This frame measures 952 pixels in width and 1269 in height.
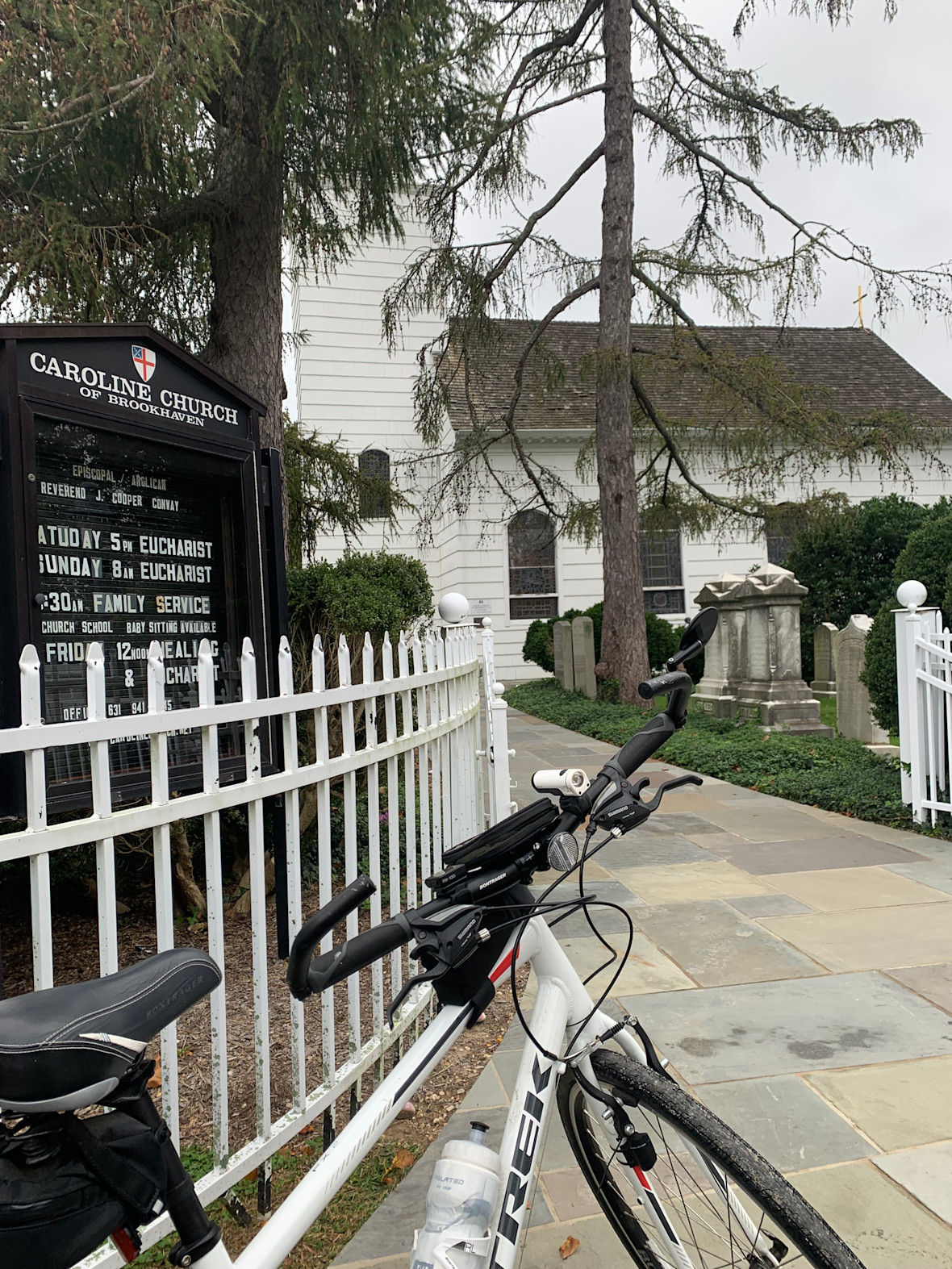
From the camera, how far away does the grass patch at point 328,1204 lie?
2.21m

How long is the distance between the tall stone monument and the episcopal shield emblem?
8718 mm

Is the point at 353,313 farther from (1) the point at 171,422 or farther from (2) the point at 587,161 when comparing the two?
(1) the point at 171,422

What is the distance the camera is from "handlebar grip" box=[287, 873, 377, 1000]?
Result: 1224 mm

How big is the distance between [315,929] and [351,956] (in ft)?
0.36

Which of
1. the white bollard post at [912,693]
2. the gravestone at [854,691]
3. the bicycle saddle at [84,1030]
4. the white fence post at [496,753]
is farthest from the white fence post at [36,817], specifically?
the gravestone at [854,691]

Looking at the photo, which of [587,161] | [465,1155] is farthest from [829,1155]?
[587,161]

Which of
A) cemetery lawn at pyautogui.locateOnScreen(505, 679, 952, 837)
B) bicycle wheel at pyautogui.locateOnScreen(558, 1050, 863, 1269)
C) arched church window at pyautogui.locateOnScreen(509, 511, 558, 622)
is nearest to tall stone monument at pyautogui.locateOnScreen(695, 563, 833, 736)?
cemetery lawn at pyautogui.locateOnScreen(505, 679, 952, 837)

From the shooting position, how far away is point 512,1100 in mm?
1627

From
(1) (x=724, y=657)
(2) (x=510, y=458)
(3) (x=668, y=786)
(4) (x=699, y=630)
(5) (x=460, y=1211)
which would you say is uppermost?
(2) (x=510, y=458)

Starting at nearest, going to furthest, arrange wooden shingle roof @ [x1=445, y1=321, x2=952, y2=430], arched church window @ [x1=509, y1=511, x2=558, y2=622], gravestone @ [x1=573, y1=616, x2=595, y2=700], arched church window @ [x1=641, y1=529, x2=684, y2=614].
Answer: gravestone @ [x1=573, y1=616, x2=595, y2=700] < wooden shingle roof @ [x1=445, y1=321, x2=952, y2=430] < arched church window @ [x1=509, y1=511, x2=558, y2=622] < arched church window @ [x1=641, y1=529, x2=684, y2=614]

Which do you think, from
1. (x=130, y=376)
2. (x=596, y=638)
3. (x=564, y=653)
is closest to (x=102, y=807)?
(x=130, y=376)

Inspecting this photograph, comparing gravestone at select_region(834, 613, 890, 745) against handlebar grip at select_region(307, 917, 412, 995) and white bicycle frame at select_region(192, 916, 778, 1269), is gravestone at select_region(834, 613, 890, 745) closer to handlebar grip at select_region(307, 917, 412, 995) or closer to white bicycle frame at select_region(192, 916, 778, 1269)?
white bicycle frame at select_region(192, 916, 778, 1269)

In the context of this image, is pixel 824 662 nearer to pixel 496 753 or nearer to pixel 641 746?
pixel 496 753

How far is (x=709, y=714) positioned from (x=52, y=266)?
32.9 ft
